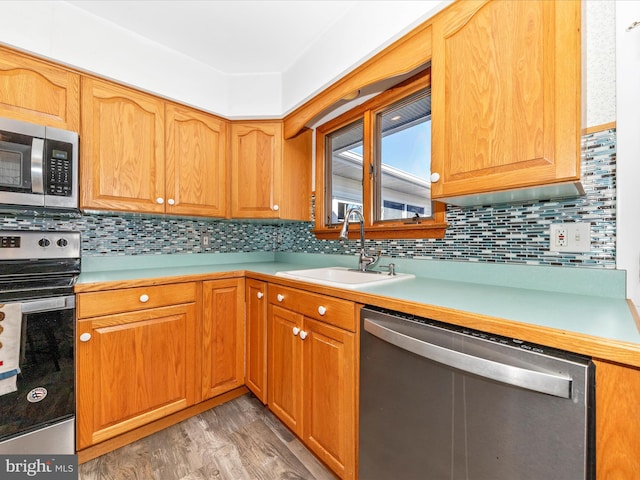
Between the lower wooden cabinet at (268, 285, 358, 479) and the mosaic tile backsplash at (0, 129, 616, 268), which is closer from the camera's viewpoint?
the mosaic tile backsplash at (0, 129, 616, 268)

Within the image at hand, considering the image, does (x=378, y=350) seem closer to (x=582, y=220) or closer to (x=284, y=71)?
(x=582, y=220)

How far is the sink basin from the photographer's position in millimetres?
1376

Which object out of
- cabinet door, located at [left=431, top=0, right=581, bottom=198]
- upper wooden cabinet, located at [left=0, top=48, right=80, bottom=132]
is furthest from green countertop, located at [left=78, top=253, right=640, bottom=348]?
upper wooden cabinet, located at [left=0, top=48, right=80, bottom=132]

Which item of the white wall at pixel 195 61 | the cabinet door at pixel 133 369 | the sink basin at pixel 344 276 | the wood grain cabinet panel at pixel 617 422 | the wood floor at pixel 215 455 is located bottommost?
the wood floor at pixel 215 455

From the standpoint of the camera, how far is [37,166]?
1414 mm

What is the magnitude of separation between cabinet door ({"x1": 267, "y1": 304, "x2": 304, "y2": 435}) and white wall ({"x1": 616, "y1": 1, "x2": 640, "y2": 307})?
1.27m

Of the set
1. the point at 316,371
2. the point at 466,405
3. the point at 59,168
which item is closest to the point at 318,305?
the point at 316,371

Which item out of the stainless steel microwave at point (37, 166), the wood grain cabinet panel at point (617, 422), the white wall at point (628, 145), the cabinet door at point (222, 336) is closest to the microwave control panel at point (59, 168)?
the stainless steel microwave at point (37, 166)

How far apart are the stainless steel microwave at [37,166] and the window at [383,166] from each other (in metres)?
1.54

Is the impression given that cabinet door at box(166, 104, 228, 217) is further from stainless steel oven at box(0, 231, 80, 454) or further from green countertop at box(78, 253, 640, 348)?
stainless steel oven at box(0, 231, 80, 454)

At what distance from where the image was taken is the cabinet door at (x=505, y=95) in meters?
0.84

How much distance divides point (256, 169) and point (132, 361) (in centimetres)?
148

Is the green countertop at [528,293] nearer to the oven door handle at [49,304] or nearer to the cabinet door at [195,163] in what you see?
the oven door handle at [49,304]

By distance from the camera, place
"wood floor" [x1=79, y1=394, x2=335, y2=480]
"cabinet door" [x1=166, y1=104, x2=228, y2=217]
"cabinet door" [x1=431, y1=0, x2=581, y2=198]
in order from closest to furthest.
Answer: "cabinet door" [x1=431, y1=0, x2=581, y2=198] < "wood floor" [x1=79, y1=394, x2=335, y2=480] < "cabinet door" [x1=166, y1=104, x2=228, y2=217]
